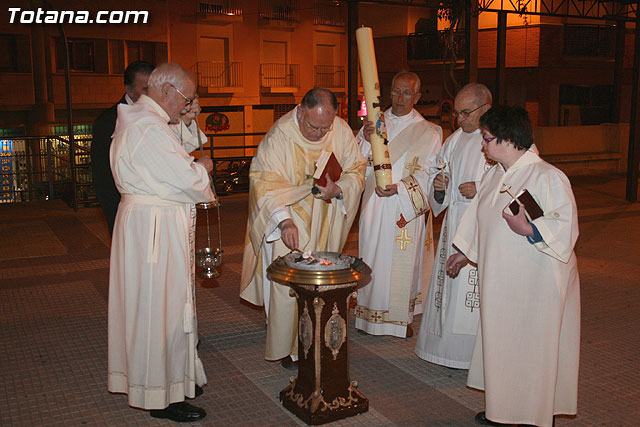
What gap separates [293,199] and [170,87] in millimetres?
1225

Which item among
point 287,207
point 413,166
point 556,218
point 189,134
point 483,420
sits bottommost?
point 483,420

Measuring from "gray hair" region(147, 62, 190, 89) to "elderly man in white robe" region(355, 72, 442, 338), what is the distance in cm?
226

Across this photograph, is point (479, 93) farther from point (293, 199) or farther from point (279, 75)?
point (279, 75)

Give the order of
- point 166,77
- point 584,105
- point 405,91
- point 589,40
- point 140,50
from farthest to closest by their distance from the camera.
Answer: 1. point 584,105
2. point 589,40
3. point 140,50
4. point 405,91
5. point 166,77

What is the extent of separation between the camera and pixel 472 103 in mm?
4781

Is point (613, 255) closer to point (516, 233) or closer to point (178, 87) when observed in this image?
point (516, 233)

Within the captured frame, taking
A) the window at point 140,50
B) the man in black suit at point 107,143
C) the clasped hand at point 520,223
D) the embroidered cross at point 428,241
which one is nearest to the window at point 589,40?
the window at point 140,50

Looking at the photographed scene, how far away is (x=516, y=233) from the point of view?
3.56 m

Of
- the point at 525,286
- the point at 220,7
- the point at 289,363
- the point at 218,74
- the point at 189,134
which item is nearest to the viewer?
the point at 525,286

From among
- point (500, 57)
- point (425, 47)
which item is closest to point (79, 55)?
point (425, 47)

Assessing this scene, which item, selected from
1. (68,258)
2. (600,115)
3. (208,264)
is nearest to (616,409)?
(208,264)

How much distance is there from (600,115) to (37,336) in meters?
24.6

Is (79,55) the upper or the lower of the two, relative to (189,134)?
upper

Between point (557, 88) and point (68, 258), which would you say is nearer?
point (68, 258)
